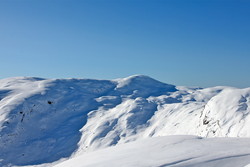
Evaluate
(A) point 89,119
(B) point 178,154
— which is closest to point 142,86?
(A) point 89,119

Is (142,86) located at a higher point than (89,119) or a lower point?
higher

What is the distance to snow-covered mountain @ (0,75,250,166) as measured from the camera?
120 ft

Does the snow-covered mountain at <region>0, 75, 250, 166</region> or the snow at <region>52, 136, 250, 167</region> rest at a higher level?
the snow at <region>52, 136, 250, 167</region>

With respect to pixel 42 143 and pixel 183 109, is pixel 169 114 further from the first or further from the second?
pixel 42 143

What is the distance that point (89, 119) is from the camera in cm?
6462

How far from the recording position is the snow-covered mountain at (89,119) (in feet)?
120

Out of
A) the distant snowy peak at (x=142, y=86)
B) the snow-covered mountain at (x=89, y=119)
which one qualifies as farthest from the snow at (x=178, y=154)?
the distant snowy peak at (x=142, y=86)

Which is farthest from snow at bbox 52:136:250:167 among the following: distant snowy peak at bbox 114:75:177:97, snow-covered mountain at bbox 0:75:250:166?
distant snowy peak at bbox 114:75:177:97

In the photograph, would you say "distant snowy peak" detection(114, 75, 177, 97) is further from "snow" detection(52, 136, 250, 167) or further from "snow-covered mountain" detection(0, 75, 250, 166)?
"snow" detection(52, 136, 250, 167)

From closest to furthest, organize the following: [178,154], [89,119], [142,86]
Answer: [178,154] < [89,119] < [142,86]

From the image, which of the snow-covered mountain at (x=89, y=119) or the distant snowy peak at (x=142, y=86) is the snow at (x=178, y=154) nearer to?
the snow-covered mountain at (x=89, y=119)

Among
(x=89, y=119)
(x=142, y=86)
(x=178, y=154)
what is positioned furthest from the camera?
(x=142, y=86)

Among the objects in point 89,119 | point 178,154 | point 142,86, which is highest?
point 178,154

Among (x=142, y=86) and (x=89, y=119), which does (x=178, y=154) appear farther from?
(x=142, y=86)
